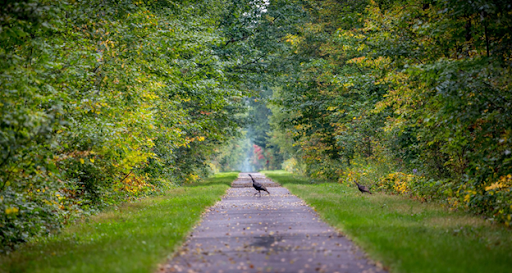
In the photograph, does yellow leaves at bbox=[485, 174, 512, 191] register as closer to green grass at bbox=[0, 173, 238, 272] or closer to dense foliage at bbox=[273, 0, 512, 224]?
dense foliage at bbox=[273, 0, 512, 224]

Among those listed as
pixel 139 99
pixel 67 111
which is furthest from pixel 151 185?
pixel 67 111

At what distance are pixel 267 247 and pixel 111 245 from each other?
10.1ft

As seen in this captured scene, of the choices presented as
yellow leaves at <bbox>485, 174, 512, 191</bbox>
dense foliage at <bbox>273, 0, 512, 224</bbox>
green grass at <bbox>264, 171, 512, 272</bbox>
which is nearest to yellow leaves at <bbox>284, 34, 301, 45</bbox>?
dense foliage at <bbox>273, 0, 512, 224</bbox>

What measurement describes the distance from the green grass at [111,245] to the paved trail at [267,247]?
399 mm

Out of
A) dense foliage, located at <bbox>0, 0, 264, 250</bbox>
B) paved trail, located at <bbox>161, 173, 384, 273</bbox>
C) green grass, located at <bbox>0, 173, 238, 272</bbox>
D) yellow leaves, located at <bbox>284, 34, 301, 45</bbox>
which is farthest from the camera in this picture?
yellow leaves, located at <bbox>284, 34, 301, 45</bbox>

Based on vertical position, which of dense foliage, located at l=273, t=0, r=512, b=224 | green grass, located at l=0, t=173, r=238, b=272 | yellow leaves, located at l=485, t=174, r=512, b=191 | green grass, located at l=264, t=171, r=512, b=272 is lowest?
green grass, located at l=0, t=173, r=238, b=272

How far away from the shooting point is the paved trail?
7.12 m

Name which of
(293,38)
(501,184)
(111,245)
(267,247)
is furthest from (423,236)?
(293,38)

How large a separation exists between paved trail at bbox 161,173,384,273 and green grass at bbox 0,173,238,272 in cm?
40

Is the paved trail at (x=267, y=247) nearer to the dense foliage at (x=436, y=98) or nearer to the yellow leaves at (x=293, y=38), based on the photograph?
the dense foliage at (x=436, y=98)

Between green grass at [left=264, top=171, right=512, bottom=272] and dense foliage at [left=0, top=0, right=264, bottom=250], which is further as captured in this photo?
dense foliage at [left=0, top=0, right=264, bottom=250]

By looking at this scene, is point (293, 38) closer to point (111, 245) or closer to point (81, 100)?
point (81, 100)

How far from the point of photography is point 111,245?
8.73 metres

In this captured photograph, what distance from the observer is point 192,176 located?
29.4 metres
